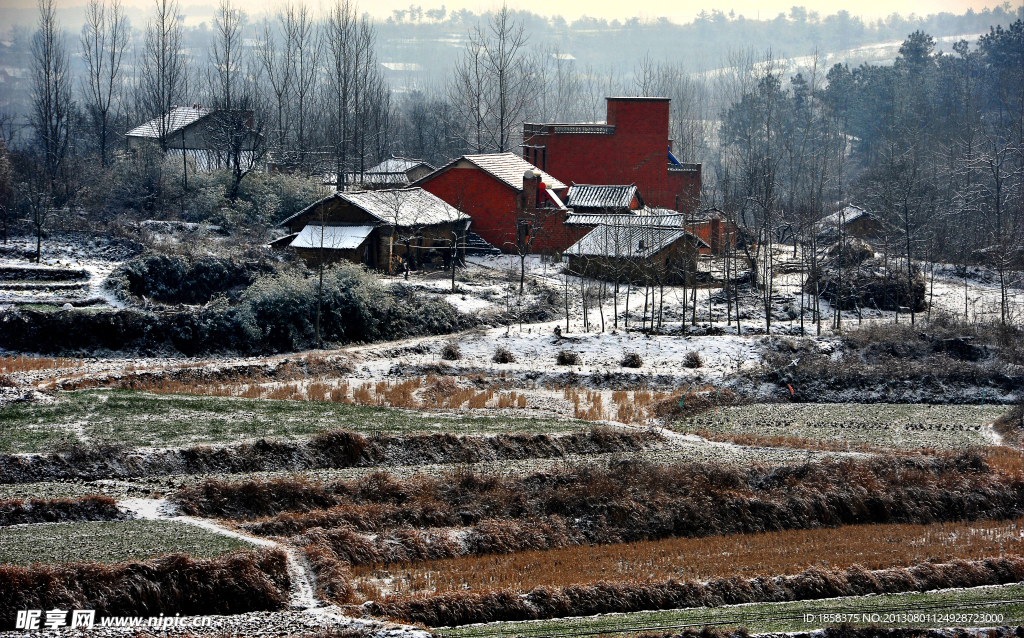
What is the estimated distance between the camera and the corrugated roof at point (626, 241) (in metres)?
41.1

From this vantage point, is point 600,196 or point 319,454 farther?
point 600,196

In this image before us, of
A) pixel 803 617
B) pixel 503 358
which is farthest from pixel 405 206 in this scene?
pixel 803 617

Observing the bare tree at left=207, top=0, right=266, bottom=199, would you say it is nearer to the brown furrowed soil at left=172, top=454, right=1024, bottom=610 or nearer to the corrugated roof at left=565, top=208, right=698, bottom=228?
the corrugated roof at left=565, top=208, right=698, bottom=228

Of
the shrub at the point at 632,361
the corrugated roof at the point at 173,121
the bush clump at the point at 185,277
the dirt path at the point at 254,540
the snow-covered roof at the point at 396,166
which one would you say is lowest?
the dirt path at the point at 254,540

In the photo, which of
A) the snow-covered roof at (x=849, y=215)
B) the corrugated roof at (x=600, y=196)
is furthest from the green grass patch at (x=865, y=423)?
the snow-covered roof at (x=849, y=215)

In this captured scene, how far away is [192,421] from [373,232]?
2221 centimetres

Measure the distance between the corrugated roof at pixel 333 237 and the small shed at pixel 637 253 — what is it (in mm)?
9192

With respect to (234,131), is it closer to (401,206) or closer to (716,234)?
(401,206)

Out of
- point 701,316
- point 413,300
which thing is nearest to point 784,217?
point 701,316

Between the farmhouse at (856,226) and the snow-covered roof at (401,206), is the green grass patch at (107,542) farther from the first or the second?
the farmhouse at (856,226)

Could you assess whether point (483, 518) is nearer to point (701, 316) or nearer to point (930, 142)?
point (701, 316)

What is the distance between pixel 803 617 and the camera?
458 inches

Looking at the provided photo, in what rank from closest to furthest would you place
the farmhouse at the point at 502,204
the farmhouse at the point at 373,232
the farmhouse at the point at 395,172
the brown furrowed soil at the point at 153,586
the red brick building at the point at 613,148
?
the brown furrowed soil at the point at 153,586 < the farmhouse at the point at 373,232 < the farmhouse at the point at 502,204 < the red brick building at the point at 613,148 < the farmhouse at the point at 395,172

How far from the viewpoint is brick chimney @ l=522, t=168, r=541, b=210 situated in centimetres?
4897
